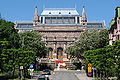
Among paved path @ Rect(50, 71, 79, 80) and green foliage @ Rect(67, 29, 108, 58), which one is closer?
paved path @ Rect(50, 71, 79, 80)

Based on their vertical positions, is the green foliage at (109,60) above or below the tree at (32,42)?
below

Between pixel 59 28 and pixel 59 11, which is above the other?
pixel 59 11

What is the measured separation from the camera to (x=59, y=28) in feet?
376

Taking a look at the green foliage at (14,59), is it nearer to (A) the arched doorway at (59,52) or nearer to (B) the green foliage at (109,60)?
(B) the green foliage at (109,60)

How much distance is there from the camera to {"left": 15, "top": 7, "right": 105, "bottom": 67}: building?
10688 centimetres

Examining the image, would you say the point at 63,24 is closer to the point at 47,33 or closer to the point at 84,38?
the point at 47,33

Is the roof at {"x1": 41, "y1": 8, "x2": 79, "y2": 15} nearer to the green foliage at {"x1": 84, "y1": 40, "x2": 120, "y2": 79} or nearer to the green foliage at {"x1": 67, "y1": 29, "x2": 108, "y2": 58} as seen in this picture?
the green foliage at {"x1": 67, "y1": 29, "x2": 108, "y2": 58}

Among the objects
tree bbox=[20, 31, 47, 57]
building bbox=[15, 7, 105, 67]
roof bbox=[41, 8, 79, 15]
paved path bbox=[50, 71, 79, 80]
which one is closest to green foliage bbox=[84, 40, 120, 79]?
paved path bbox=[50, 71, 79, 80]

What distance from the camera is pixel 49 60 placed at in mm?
101438

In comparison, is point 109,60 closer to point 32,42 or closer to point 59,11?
point 32,42

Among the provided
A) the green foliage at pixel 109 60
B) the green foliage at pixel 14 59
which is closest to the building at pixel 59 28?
the green foliage at pixel 14 59

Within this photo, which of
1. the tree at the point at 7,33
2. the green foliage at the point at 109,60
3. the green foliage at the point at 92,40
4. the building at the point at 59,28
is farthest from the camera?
the building at the point at 59,28

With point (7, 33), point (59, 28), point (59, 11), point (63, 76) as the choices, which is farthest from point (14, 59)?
point (59, 11)

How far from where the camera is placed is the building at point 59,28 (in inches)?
4208
